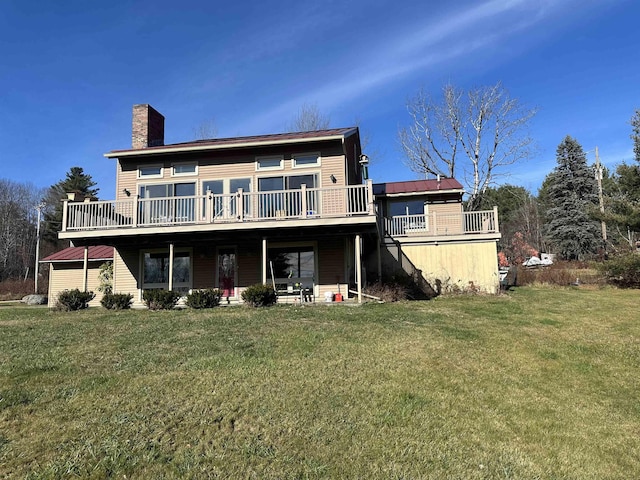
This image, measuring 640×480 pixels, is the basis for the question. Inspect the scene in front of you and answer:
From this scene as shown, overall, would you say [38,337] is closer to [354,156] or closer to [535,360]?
[535,360]

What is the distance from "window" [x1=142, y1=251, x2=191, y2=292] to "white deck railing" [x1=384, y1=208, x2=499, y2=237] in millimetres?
8621

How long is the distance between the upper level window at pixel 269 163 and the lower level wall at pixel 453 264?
6.19 m

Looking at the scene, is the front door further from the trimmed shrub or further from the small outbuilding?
the small outbuilding

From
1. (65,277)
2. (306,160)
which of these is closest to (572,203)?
(306,160)

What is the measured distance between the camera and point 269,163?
15289mm

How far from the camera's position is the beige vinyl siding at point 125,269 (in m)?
15.7

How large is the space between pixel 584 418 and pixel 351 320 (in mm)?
5085

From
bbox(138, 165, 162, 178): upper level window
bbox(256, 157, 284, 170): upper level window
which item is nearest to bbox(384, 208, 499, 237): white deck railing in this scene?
bbox(256, 157, 284, 170): upper level window

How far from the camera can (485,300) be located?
46.0ft

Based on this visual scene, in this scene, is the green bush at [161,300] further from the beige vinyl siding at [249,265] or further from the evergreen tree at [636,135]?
the evergreen tree at [636,135]

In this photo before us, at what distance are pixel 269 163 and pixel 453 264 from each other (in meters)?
8.54

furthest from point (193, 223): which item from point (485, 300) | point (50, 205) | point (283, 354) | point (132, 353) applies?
point (50, 205)

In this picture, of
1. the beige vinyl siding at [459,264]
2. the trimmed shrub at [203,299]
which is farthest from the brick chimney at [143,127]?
the beige vinyl siding at [459,264]

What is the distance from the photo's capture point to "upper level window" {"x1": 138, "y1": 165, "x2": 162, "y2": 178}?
15.7m
